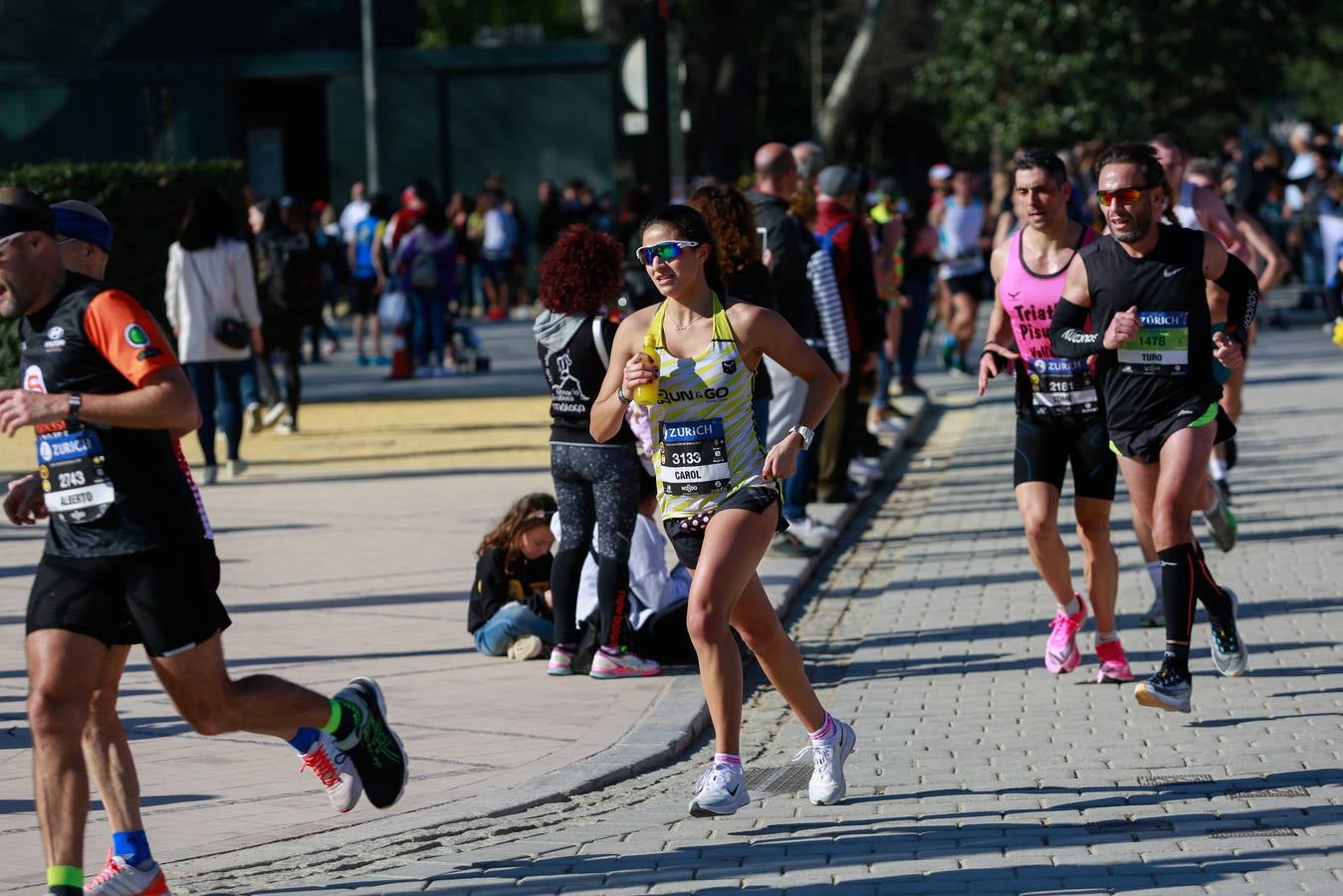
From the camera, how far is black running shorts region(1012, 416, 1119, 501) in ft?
26.3

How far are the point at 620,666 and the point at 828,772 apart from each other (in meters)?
2.16

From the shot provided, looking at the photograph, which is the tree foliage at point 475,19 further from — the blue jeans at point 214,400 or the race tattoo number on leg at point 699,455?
the race tattoo number on leg at point 699,455

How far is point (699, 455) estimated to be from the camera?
6.27m

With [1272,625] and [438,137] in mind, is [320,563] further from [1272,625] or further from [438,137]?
[438,137]

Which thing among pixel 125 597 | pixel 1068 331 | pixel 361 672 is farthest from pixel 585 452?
pixel 125 597

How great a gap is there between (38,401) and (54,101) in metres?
30.1

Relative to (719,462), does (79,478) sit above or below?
above

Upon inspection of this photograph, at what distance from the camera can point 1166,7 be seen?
31.6 meters

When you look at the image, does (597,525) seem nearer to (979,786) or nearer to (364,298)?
(979,786)

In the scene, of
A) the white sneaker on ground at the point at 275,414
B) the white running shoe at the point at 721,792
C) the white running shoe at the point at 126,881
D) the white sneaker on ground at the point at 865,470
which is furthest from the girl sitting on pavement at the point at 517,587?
the white sneaker on ground at the point at 275,414

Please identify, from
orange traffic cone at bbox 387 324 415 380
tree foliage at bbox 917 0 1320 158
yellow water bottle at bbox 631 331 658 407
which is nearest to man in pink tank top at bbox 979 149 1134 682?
yellow water bottle at bbox 631 331 658 407

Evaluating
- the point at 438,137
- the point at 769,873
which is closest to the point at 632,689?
the point at 769,873

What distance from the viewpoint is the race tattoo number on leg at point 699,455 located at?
626 cm

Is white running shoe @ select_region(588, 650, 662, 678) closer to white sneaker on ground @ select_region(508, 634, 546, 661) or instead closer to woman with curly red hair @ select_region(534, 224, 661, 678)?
woman with curly red hair @ select_region(534, 224, 661, 678)
